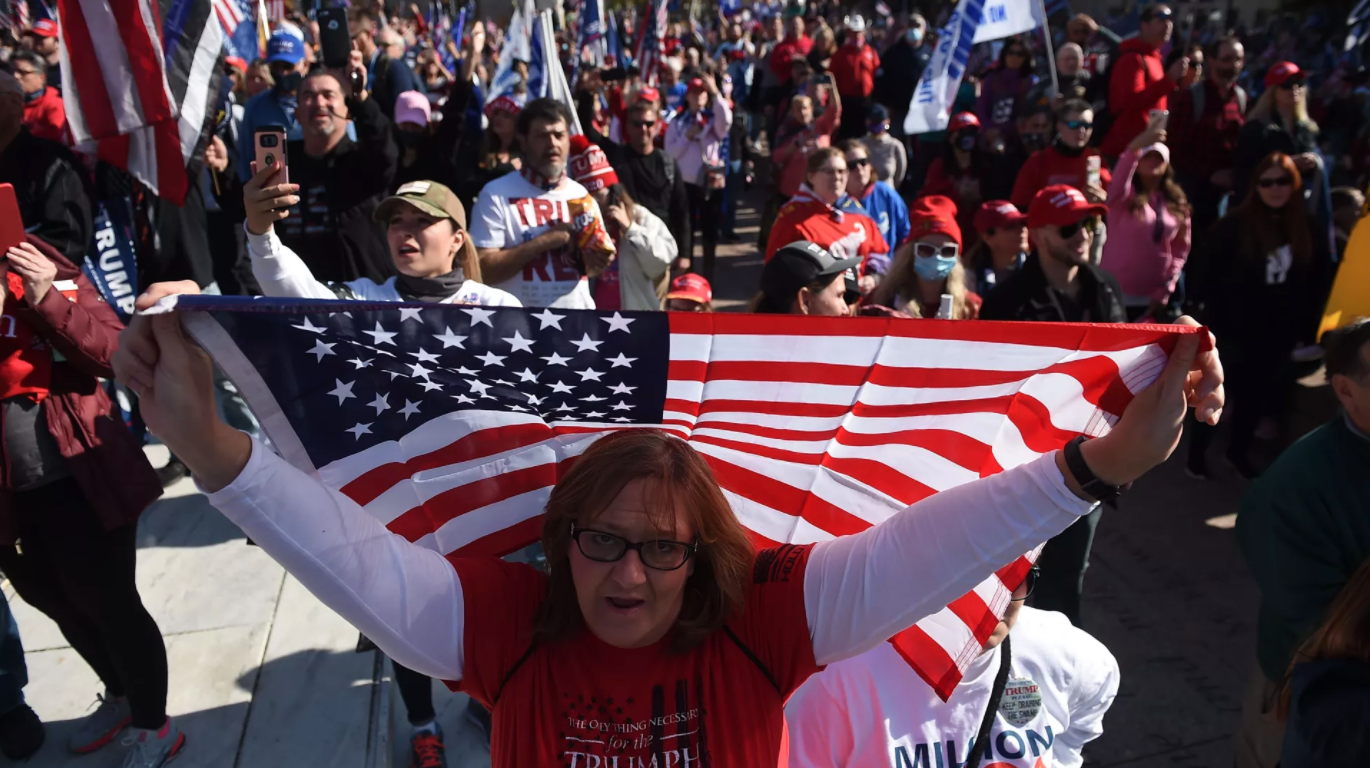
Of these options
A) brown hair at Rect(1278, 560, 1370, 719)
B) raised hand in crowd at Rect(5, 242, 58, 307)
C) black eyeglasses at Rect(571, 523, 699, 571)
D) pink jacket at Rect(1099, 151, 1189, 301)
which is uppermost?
raised hand in crowd at Rect(5, 242, 58, 307)

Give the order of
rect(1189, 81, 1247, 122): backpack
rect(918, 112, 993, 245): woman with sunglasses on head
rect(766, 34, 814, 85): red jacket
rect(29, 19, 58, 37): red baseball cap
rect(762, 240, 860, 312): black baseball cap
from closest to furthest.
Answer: rect(762, 240, 860, 312): black baseball cap < rect(918, 112, 993, 245): woman with sunglasses on head < rect(1189, 81, 1247, 122): backpack < rect(29, 19, 58, 37): red baseball cap < rect(766, 34, 814, 85): red jacket

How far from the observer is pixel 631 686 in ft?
5.89

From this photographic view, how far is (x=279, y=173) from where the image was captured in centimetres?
260

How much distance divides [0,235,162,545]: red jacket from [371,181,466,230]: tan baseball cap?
2.98 feet

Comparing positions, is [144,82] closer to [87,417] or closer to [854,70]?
[87,417]

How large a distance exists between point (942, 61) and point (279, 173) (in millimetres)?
5770

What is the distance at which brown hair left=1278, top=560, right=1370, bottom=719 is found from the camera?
6.39 feet

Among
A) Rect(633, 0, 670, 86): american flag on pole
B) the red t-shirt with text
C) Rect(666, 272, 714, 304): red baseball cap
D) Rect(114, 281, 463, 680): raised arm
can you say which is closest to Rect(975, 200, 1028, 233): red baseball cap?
Rect(666, 272, 714, 304): red baseball cap

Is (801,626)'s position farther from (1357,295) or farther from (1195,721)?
(1357,295)

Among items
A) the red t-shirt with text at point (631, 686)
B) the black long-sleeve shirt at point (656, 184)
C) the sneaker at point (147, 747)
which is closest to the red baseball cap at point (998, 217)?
the black long-sleeve shirt at point (656, 184)

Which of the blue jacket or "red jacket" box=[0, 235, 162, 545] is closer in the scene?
"red jacket" box=[0, 235, 162, 545]

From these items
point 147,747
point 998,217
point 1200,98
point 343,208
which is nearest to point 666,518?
point 147,747

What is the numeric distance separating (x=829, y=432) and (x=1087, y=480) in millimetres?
576

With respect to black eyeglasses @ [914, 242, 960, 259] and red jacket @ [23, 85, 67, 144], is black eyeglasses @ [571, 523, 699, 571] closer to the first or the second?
black eyeglasses @ [914, 242, 960, 259]
